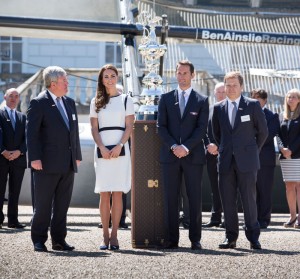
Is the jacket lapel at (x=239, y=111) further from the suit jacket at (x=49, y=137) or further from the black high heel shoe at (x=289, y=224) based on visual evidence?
the black high heel shoe at (x=289, y=224)

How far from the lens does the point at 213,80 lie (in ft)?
74.5

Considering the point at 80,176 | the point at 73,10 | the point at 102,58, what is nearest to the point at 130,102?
the point at 80,176

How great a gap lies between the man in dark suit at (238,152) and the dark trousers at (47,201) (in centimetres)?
137

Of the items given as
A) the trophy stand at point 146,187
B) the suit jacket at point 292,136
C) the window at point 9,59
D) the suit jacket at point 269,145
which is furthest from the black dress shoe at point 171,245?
the window at point 9,59

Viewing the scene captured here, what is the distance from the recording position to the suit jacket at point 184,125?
9.86 m

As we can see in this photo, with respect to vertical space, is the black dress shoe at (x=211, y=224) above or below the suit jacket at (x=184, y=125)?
below

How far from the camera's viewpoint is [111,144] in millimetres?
9844

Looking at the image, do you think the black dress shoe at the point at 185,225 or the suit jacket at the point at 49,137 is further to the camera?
the black dress shoe at the point at 185,225

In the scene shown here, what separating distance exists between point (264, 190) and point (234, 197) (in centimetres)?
308

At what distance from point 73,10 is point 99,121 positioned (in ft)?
27.5

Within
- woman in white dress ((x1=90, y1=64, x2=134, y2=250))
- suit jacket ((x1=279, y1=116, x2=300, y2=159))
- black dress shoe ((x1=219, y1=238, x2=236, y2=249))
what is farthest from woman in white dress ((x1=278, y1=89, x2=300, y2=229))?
woman in white dress ((x1=90, y1=64, x2=134, y2=250))

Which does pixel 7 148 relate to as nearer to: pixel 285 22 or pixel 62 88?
pixel 62 88

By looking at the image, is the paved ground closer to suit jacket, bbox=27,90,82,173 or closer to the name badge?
suit jacket, bbox=27,90,82,173

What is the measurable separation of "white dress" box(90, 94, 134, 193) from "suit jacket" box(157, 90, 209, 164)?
12.0 inches
